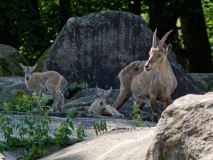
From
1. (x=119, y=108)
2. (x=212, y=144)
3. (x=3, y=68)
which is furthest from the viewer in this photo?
(x=3, y=68)

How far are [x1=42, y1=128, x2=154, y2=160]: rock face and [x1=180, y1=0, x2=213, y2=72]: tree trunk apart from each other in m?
13.2

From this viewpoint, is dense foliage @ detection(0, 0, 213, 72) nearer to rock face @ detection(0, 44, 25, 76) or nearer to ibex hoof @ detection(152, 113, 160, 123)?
A: rock face @ detection(0, 44, 25, 76)

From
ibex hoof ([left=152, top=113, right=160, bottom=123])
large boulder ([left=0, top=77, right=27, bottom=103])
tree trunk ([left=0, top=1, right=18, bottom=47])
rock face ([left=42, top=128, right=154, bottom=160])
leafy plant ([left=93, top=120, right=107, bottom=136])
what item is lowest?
ibex hoof ([left=152, top=113, right=160, bottom=123])

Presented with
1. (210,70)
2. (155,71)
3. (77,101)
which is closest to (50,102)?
(77,101)

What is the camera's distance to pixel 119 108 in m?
14.6

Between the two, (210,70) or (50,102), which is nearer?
(50,102)

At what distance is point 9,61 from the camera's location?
59.8 ft

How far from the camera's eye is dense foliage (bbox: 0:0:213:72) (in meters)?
20.6

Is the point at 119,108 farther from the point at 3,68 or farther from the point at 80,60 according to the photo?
the point at 3,68

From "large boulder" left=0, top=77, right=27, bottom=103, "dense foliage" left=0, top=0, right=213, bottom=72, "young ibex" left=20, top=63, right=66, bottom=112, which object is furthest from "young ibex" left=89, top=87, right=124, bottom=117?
"dense foliage" left=0, top=0, right=213, bottom=72

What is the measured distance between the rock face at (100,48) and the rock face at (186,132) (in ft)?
33.8

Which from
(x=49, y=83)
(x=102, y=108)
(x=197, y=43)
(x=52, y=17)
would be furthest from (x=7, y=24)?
(x=102, y=108)

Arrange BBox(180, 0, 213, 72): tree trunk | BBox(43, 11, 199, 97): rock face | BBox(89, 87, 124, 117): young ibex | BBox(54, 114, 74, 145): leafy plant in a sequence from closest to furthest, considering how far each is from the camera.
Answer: BBox(54, 114, 74, 145): leafy plant < BBox(89, 87, 124, 117): young ibex < BBox(43, 11, 199, 97): rock face < BBox(180, 0, 213, 72): tree trunk

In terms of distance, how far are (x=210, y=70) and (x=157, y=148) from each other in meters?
16.0
